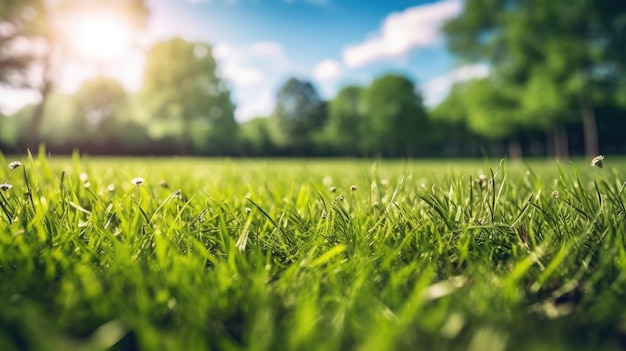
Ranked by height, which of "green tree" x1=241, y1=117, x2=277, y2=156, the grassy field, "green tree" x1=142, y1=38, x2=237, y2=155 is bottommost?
the grassy field

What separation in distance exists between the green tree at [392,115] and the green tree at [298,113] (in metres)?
6.04

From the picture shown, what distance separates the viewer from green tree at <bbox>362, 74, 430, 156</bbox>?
43.9 metres

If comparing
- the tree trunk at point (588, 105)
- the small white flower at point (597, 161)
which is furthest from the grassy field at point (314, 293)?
the tree trunk at point (588, 105)

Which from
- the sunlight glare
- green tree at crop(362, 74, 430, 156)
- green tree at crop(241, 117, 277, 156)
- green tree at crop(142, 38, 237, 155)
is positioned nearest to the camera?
the sunlight glare

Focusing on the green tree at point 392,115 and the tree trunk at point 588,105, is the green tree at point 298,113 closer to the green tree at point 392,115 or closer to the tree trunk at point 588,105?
the green tree at point 392,115

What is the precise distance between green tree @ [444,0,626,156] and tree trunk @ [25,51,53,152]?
23.9 m

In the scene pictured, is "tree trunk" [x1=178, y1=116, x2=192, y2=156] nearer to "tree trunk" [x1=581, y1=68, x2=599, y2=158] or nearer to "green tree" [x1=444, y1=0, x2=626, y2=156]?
"green tree" [x1=444, y1=0, x2=626, y2=156]

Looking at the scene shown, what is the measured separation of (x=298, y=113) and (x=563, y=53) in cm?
3174

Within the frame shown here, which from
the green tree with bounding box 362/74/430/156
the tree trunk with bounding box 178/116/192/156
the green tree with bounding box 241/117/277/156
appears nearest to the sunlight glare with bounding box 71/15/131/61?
the tree trunk with bounding box 178/116/192/156

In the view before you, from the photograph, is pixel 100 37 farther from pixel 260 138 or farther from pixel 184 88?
pixel 260 138

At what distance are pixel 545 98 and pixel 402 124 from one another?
81.6ft

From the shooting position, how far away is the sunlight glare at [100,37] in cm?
2100

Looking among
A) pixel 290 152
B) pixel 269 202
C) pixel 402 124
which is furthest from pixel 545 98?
pixel 290 152

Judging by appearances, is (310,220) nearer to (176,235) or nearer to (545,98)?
(176,235)
